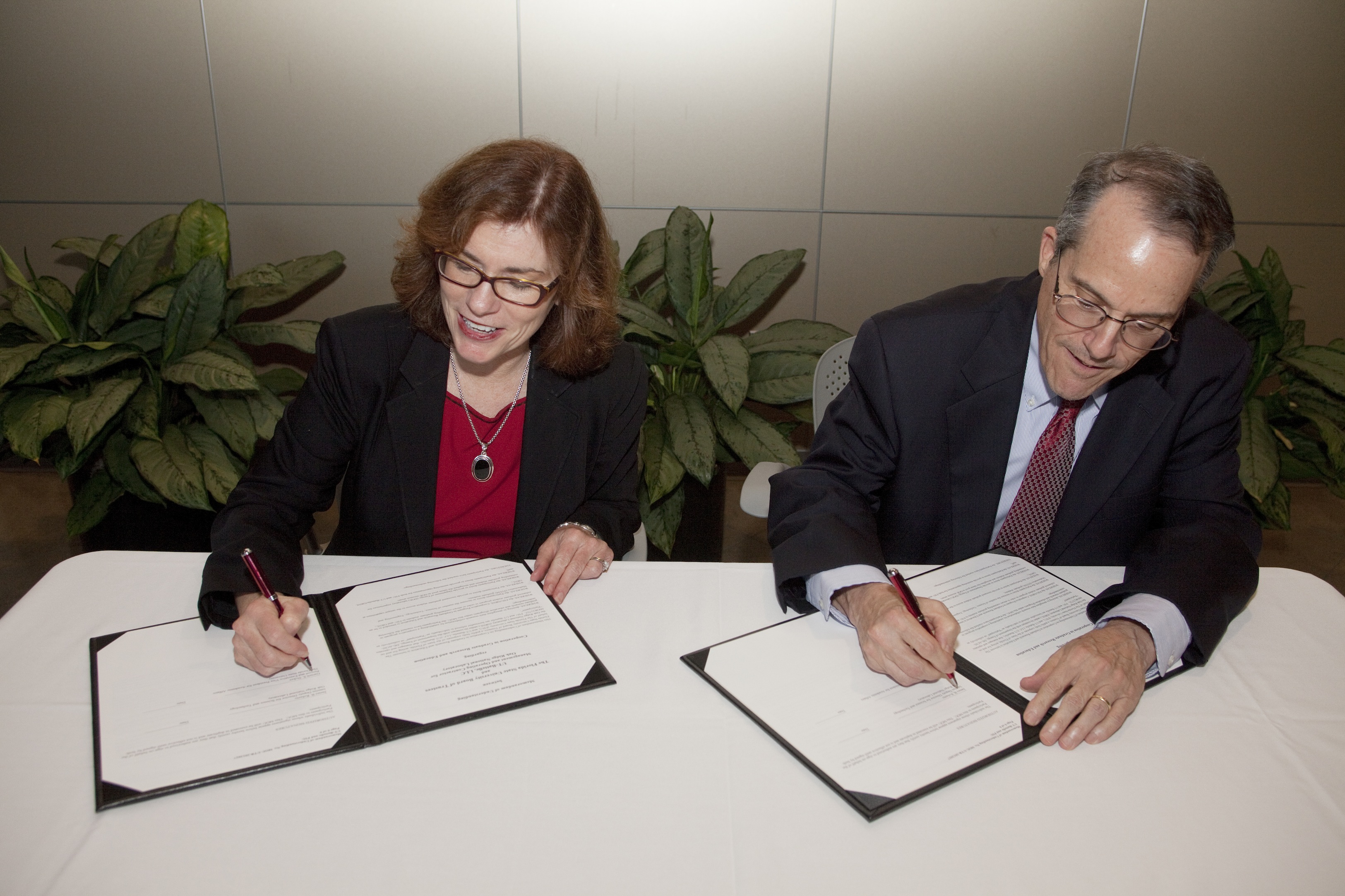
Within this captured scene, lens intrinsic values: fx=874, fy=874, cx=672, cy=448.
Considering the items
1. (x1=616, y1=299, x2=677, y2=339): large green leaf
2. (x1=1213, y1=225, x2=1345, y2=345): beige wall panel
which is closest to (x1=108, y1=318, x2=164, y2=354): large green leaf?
(x1=616, y1=299, x2=677, y2=339): large green leaf

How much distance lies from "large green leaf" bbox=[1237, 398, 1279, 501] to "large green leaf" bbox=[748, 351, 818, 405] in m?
1.37

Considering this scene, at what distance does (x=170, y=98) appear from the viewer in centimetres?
337

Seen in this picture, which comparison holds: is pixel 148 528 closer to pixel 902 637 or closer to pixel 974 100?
pixel 902 637

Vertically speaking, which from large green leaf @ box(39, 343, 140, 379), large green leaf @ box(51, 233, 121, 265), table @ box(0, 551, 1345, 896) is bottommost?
table @ box(0, 551, 1345, 896)

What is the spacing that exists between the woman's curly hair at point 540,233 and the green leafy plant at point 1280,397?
2.28 meters

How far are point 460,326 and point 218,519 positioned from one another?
0.52 m

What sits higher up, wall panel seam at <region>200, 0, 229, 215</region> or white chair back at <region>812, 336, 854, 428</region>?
wall panel seam at <region>200, 0, 229, 215</region>

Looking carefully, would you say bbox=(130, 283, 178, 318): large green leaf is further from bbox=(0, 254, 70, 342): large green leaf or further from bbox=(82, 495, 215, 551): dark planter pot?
bbox=(82, 495, 215, 551): dark planter pot

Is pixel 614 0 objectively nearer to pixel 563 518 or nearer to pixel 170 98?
pixel 170 98

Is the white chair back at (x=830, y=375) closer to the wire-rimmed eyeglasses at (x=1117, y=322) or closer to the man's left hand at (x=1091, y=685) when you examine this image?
the wire-rimmed eyeglasses at (x=1117, y=322)

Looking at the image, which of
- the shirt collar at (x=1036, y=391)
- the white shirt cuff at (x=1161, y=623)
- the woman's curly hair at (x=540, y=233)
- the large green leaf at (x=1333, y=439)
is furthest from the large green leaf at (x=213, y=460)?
the large green leaf at (x=1333, y=439)

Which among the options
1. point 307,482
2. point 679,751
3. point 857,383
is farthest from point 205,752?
point 857,383

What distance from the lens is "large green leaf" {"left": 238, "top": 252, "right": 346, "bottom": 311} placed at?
292cm

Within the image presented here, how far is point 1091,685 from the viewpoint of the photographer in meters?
1.10
